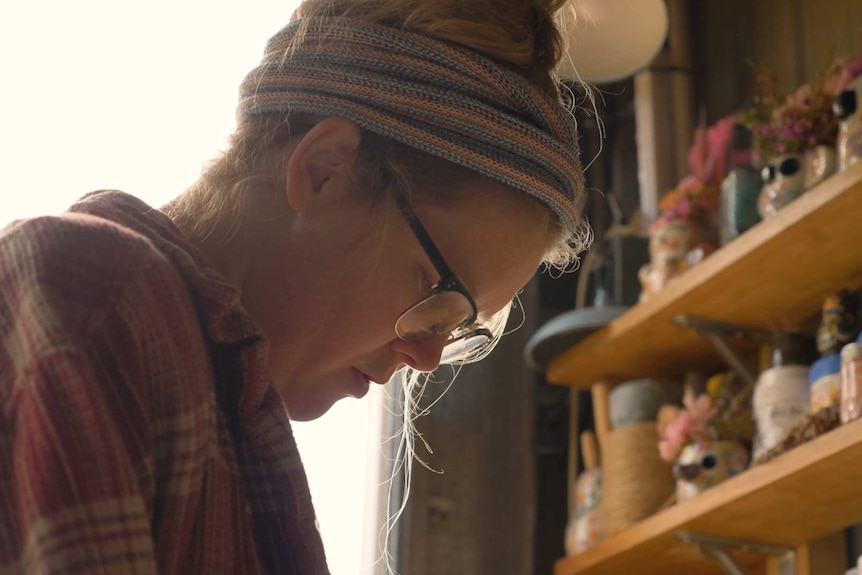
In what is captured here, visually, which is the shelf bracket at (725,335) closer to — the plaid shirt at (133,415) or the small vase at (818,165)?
the small vase at (818,165)

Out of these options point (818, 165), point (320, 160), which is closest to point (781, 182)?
point (818, 165)

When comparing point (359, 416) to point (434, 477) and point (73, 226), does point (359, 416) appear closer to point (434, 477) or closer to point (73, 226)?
point (434, 477)

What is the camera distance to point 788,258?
1672mm

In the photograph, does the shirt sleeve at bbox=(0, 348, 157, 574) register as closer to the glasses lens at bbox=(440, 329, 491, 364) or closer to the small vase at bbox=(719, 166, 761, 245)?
the glasses lens at bbox=(440, 329, 491, 364)

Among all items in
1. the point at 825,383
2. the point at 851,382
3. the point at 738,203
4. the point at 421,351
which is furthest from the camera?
the point at 738,203

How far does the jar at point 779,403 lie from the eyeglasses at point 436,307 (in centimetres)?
86

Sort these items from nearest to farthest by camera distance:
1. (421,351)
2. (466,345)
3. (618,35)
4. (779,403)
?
(421,351), (466,345), (779,403), (618,35)

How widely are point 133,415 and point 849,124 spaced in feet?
4.03

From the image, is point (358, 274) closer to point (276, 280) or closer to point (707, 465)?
point (276, 280)

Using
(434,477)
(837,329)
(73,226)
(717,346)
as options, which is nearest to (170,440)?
(73,226)

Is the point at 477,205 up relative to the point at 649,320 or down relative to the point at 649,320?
down

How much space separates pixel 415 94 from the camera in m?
0.78

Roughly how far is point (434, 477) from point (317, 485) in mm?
320

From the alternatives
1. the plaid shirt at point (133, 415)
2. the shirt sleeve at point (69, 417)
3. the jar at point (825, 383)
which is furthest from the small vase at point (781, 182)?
the shirt sleeve at point (69, 417)
